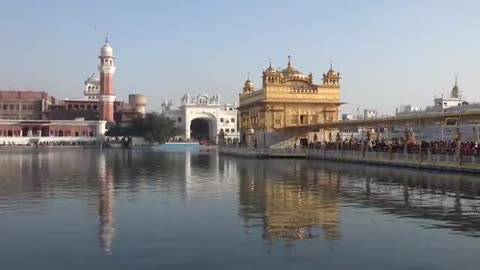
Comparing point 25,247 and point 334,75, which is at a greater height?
point 334,75

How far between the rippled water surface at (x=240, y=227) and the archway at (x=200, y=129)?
95678mm

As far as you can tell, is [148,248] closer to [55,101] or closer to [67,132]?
[67,132]

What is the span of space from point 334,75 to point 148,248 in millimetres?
46792

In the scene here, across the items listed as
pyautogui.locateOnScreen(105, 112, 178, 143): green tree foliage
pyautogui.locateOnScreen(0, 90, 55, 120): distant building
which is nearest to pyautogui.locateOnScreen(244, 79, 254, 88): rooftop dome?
pyautogui.locateOnScreen(105, 112, 178, 143): green tree foliage

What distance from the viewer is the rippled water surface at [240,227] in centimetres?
944

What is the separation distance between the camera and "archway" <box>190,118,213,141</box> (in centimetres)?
11712

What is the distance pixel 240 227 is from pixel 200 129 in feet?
351

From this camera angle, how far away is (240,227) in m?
12.3

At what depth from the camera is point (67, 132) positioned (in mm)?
110438

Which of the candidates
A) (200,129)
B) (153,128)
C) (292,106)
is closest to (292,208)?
(292,106)

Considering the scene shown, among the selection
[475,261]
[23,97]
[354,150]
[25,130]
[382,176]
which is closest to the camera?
[475,261]

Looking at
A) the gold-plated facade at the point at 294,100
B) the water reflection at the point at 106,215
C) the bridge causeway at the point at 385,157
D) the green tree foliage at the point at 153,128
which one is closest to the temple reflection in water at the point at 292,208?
the water reflection at the point at 106,215

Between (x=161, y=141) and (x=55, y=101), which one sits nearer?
(x=161, y=141)

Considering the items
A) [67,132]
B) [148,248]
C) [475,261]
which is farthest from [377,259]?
[67,132]
